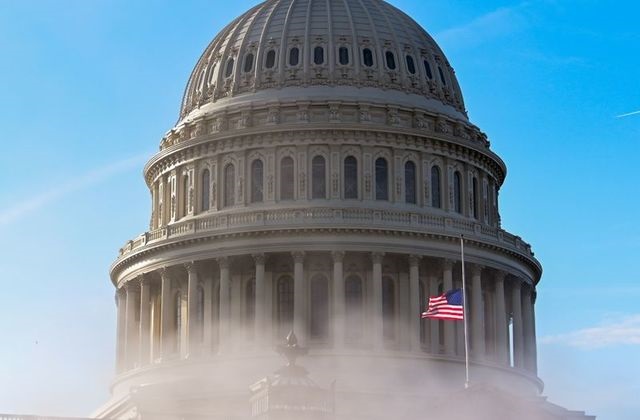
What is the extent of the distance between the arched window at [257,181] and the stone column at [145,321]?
8.33 meters

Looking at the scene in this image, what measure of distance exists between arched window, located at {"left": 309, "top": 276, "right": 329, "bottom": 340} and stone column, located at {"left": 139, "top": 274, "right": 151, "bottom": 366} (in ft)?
36.6

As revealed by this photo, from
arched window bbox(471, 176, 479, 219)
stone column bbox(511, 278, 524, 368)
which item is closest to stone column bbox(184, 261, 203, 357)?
arched window bbox(471, 176, 479, 219)

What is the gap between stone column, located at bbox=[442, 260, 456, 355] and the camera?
85.6 metres

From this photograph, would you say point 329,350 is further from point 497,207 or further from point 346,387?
point 497,207

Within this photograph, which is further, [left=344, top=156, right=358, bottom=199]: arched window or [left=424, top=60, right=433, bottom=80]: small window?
[left=424, top=60, right=433, bottom=80]: small window

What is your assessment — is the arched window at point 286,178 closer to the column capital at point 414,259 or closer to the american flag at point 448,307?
the column capital at point 414,259

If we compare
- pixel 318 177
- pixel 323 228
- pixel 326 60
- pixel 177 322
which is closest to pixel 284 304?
pixel 323 228

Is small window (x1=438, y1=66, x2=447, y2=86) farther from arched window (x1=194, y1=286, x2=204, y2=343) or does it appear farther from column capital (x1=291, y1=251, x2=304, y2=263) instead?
arched window (x1=194, y1=286, x2=204, y2=343)

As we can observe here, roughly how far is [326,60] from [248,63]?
16.5 ft

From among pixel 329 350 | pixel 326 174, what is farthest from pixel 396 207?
pixel 329 350

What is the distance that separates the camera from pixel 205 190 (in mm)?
91562

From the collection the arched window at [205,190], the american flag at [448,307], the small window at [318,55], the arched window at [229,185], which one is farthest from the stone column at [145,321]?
the american flag at [448,307]

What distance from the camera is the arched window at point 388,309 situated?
85250 millimetres

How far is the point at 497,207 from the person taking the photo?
318ft
